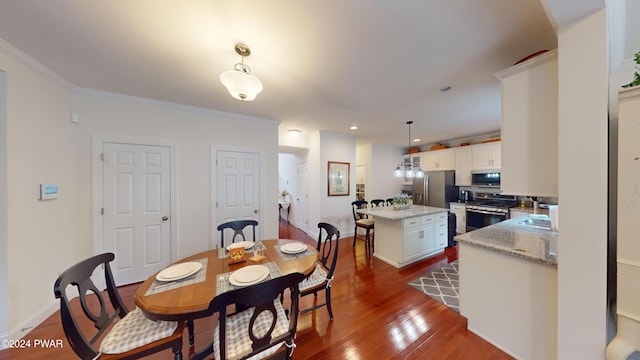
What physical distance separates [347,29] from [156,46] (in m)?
1.62

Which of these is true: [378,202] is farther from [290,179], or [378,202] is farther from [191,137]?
[191,137]

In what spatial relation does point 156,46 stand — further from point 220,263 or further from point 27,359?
point 27,359

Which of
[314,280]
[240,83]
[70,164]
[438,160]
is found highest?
[240,83]

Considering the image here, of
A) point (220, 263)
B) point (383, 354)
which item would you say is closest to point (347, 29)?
point (220, 263)

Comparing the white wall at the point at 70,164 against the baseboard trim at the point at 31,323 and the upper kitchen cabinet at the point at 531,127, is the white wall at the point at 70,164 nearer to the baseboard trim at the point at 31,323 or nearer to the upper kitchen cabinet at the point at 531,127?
the baseboard trim at the point at 31,323

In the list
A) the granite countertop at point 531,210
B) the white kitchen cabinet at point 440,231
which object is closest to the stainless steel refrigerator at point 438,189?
the granite countertop at point 531,210

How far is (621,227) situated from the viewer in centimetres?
95

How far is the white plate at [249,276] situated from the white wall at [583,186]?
1.87 m

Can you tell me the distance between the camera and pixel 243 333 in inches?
49.9

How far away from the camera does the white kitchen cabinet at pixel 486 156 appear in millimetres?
4383

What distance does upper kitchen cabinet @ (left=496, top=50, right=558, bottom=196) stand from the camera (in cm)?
137

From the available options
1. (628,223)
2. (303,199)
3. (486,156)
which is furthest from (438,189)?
(628,223)

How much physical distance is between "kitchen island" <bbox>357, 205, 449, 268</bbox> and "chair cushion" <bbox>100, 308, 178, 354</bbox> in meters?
2.79

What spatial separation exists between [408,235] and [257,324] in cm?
264
